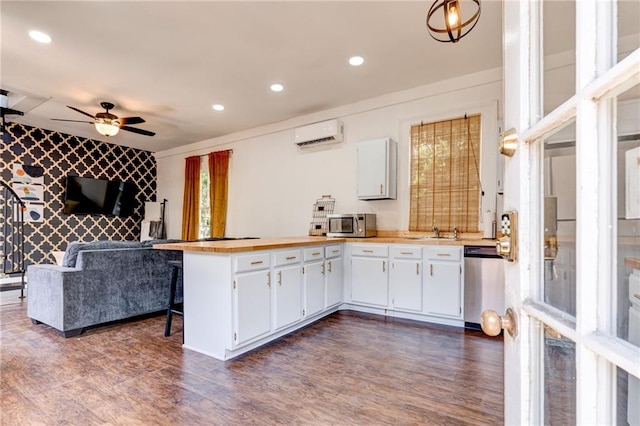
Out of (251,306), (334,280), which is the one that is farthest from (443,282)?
(251,306)

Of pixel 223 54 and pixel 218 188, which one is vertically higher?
pixel 223 54

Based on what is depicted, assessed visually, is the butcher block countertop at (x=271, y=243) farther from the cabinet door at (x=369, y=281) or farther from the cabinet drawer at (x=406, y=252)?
the cabinet door at (x=369, y=281)

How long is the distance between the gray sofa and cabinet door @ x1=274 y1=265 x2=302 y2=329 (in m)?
1.72

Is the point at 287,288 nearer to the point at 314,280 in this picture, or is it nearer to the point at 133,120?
the point at 314,280

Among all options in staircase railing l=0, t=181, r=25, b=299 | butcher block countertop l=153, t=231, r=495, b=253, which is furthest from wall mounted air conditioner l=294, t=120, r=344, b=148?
staircase railing l=0, t=181, r=25, b=299

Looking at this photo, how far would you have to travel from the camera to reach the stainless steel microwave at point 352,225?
425cm

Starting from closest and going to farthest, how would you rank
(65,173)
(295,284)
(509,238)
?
(509,238) < (295,284) < (65,173)

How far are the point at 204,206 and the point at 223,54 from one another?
3990mm

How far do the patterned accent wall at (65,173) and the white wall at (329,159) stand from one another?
1053 mm

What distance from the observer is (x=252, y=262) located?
111 inches

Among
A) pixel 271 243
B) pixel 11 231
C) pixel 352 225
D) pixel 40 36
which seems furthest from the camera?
pixel 11 231

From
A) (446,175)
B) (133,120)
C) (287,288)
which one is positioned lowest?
(287,288)

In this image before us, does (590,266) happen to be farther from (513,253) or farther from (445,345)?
(445,345)

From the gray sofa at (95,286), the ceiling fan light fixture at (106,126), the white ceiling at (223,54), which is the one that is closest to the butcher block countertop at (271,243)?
the gray sofa at (95,286)
